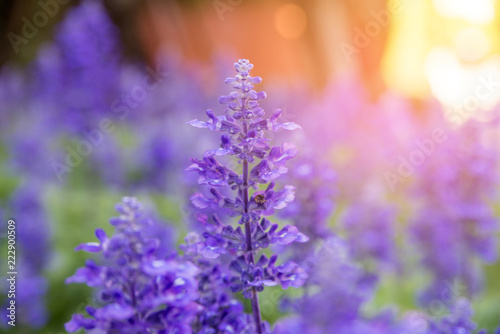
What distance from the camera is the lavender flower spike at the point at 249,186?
206 centimetres

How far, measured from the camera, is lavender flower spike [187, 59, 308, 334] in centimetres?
206

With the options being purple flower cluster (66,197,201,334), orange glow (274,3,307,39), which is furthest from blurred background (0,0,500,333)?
purple flower cluster (66,197,201,334)

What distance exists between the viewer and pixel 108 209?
7.11 metres

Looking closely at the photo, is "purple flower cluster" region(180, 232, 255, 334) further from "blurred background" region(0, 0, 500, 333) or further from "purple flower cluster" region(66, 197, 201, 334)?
"blurred background" region(0, 0, 500, 333)

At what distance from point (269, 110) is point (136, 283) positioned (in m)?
9.00

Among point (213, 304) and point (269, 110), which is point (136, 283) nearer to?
point (213, 304)

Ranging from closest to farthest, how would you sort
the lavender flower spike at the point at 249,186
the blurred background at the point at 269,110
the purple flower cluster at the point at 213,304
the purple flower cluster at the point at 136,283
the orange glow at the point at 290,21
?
1. the purple flower cluster at the point at 136,283
2. the lavender flower spike at the point at 249,186
3. the purple flower cluster at the point at 213,304
4. the blurred background at the point at 269,110
5. the orange glow at the point at 290,21

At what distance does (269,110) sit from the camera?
35.2 feet

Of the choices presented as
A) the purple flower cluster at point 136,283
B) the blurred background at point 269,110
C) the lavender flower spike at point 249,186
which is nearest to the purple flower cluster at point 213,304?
the lavender flower spike at point 249,186

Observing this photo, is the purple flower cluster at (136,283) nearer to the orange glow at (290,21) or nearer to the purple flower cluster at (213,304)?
the purple flower cluster at (213,304)

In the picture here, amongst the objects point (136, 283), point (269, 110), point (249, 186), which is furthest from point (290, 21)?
point (136, 283)

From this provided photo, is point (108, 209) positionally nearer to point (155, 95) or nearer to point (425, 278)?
point (425, 278)

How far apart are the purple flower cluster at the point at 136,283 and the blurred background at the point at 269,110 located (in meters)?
2.15

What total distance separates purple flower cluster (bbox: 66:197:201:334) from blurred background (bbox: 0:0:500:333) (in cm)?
215
